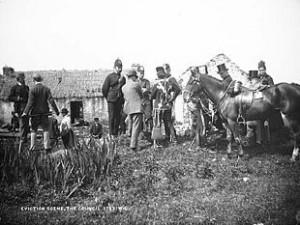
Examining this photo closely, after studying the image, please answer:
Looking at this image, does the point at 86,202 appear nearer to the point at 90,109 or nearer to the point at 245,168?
the point at 90,109

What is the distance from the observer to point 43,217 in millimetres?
3746

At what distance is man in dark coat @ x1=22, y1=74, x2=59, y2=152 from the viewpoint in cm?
513

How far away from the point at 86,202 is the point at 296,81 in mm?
4614

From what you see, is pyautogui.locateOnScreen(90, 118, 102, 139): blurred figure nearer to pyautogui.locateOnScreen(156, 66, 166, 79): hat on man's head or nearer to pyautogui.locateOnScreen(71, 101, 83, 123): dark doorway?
Result: pyautogui.locateOnScreen(71, 101, 83, 123): dark doorway

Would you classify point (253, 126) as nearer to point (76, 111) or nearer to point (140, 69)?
point (140, 69)

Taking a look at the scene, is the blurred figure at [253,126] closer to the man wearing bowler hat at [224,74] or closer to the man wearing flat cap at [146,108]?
the man wearing bowler hat at [224,74]

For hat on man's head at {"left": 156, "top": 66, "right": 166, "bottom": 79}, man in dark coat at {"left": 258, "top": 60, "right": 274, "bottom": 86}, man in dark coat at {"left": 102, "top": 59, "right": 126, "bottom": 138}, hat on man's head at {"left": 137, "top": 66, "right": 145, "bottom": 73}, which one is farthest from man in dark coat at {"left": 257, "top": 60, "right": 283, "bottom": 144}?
man in dark coat at {"left": 102, "top": 59, "right": 126, "bottom": 138}

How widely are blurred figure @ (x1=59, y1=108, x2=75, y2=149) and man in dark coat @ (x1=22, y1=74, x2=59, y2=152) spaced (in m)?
0.22

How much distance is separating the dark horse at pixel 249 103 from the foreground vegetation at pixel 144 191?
94 cm

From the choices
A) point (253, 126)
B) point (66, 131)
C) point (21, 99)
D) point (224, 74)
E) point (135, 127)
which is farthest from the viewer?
point (224, 74)

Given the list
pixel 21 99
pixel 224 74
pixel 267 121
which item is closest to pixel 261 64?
pixel 224 74

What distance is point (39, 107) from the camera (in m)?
5.24

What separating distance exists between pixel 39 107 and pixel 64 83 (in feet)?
4.18

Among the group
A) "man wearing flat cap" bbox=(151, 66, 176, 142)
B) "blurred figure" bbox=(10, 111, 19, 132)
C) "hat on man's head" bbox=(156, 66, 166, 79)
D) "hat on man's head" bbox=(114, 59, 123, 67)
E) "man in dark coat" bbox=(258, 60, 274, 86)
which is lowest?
"blurred figure" bbox=(10, 111, 19, 132)
